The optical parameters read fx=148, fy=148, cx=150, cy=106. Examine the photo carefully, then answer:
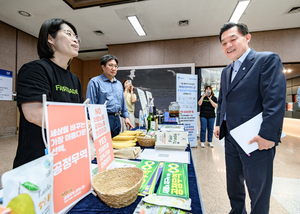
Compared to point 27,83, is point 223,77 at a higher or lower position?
higher

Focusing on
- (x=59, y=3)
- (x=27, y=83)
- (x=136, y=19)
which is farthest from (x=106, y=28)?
(x=27, y=83)

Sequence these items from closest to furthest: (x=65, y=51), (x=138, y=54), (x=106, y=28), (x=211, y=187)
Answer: (x=65, y=51)
(x=211, y=187)
(x=106, y=28)
(x=138, y=54)

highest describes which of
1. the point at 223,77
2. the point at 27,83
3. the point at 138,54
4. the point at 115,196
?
the point at 138,54

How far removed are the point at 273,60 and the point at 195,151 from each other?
2795 mm

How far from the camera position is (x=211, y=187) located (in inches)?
78.4

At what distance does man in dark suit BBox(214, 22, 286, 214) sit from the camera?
0.98 meters

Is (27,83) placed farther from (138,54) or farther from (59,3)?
(138,54)

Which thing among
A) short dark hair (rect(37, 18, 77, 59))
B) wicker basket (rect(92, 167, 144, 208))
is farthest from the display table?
short dark hair (rect(37, 18, 77, 59))

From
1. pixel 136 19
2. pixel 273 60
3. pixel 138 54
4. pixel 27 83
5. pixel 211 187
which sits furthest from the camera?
pixel 138 54

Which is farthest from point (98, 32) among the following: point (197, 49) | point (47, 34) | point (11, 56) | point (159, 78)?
point (47, 34)

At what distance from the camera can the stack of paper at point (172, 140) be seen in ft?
3.76

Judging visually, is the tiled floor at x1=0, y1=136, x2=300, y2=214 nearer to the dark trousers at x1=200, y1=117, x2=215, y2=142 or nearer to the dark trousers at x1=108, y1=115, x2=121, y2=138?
the dark trousers at x1=200, y1=117, x2=215, y2=142

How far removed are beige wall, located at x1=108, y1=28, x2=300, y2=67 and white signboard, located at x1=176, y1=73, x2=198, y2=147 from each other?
182cm

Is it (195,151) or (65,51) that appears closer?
(65,51)
